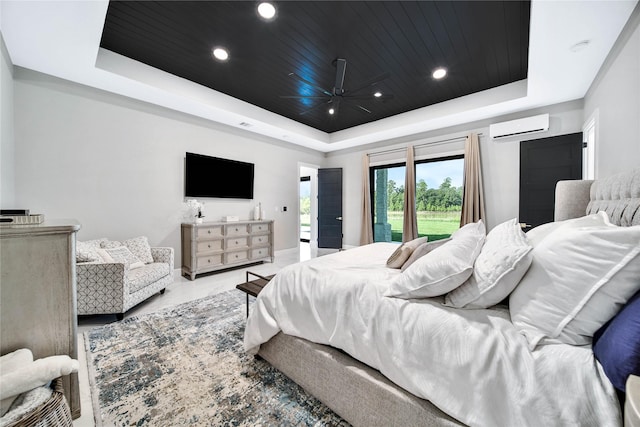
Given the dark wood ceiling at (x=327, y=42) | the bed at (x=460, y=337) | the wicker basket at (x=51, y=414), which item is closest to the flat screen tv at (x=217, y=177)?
the dark wood ceiling at (x=327, y=42)

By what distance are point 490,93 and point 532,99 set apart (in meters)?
0.53

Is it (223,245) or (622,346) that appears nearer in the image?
(622,346)

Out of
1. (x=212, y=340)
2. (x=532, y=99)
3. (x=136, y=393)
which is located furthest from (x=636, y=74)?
(x=136, y=393)

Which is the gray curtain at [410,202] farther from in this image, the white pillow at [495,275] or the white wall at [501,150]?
the white pillow at [495,275]

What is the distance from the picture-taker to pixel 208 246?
3977mm

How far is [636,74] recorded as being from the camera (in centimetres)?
186

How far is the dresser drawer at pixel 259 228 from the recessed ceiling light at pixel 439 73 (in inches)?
146

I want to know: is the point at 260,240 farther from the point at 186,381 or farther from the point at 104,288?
the point at 186,381

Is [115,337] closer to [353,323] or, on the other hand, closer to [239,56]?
[353,323]

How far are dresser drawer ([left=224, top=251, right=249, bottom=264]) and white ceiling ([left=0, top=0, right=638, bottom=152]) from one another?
2.34 meters

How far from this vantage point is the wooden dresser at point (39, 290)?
108 cm

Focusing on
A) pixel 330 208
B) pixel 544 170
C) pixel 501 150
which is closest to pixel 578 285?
pixel 544 170

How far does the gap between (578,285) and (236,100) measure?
4487mm

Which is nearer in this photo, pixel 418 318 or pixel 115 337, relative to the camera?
pixel 418 318
